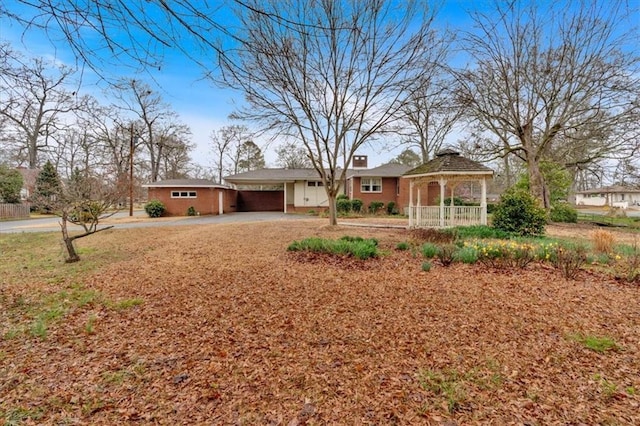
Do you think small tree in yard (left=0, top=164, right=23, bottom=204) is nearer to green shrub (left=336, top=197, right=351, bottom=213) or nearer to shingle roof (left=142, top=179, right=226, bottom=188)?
shingle roof (left=142, top=179, right=226, bottom=188)

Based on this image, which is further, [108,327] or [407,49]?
[407,49]

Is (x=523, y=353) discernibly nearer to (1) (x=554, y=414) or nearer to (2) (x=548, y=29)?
(1) (x=554, y=414)

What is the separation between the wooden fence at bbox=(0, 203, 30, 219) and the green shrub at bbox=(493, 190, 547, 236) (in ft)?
102

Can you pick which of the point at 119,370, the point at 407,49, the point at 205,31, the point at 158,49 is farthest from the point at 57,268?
the point at 407,49

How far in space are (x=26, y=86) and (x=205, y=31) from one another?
2484 millimetres

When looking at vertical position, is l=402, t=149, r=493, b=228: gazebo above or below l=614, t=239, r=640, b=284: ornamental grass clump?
above

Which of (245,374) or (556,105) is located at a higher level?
(556,105)

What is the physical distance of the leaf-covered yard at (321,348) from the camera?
2.31 m

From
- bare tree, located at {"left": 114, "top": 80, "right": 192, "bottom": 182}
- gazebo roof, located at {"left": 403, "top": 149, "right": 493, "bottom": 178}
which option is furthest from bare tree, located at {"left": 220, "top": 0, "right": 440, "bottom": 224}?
bare tree, located at {"left": 114, "top": 80, "right": 192, "bottom": 182}

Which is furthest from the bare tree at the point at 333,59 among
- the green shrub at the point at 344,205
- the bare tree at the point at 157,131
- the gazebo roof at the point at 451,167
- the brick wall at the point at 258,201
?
the bare tree at the point at 157,131

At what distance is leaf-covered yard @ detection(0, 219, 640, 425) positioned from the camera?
231 cm

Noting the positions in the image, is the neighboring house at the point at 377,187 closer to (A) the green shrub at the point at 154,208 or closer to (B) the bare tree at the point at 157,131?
(A) the green shrub at the point at 154,208

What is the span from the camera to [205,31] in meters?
3.02

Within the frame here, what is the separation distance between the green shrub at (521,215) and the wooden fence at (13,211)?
3110 centimetres
